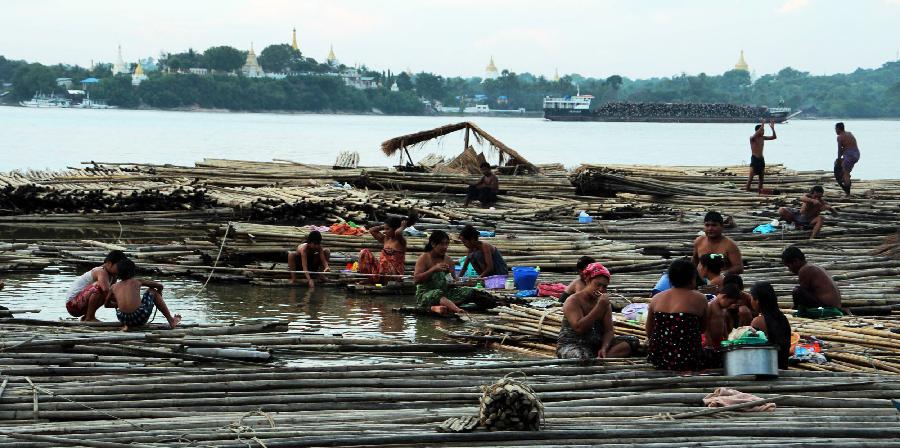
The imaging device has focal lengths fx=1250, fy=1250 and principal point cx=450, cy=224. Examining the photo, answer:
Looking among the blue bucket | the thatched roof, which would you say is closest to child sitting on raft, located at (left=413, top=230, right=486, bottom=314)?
the blue bucket

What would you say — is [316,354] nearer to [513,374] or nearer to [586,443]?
[513,374]

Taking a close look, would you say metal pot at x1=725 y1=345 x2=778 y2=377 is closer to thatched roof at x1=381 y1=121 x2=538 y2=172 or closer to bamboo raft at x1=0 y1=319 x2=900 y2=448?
bamboo raft at x1=0 y1=319 x2=900 y2=448

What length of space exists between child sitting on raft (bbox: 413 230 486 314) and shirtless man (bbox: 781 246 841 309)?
3054mm

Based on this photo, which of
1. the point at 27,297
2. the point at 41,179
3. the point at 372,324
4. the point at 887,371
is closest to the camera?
the point at 887,371

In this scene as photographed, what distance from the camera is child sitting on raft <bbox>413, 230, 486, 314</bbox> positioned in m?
11.7

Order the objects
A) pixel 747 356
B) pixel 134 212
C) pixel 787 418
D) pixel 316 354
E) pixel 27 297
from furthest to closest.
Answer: pixel 134 212, pixel 27 297, pixel 316 354, pixel 747 356, pixel 787 418

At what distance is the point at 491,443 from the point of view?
6410 millimetres

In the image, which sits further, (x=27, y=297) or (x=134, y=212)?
(x=134, y=212)

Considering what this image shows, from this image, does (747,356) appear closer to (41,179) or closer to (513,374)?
(513,374)

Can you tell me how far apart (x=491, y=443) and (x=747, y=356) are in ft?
6.81

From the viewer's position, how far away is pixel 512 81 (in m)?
159

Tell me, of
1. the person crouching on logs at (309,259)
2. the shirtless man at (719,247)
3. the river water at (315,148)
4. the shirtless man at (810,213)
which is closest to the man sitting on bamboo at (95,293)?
the person crouching on logs at (309,259)

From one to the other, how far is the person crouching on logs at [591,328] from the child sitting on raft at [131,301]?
3.10 metres

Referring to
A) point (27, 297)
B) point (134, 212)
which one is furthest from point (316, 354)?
point (134, 212)
